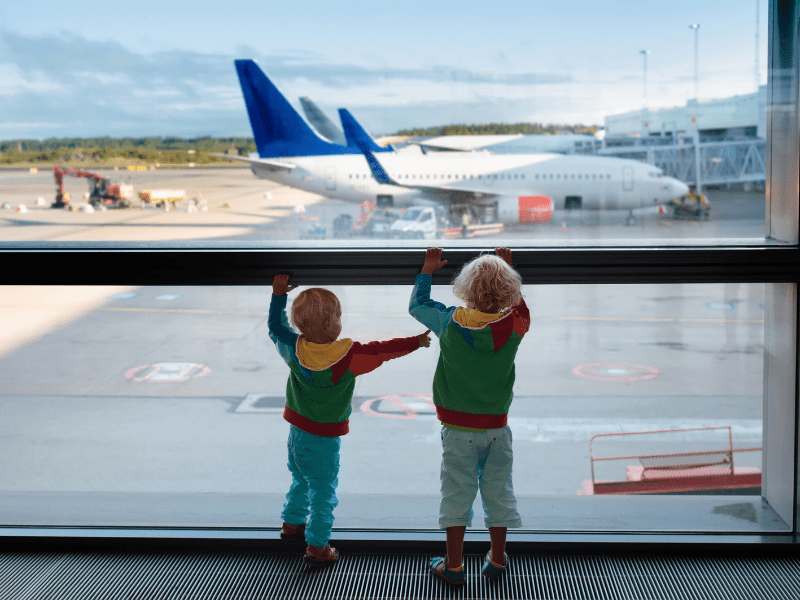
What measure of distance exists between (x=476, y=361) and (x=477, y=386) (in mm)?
82

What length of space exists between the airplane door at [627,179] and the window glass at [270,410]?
45 centimetres

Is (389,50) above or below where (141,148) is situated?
above

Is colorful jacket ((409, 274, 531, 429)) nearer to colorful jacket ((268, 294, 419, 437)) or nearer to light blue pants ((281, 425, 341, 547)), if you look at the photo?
colorful jacket ((268, 294, 419, 437))

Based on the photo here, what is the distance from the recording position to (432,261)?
2.22 meters

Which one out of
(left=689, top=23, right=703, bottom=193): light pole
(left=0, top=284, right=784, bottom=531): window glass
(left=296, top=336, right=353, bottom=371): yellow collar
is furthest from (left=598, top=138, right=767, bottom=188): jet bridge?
(left=296, top=336, right=353, bottom=371): yellow collar

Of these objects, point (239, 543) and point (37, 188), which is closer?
point (239, 543)

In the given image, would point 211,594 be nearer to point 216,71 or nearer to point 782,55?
point 216,71

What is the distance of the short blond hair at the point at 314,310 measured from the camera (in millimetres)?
2021

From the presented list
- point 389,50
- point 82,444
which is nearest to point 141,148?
point 389,50

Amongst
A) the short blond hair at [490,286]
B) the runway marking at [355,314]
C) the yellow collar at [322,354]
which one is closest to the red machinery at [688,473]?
the runway marking at [355,314]

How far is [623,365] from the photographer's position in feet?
13.2

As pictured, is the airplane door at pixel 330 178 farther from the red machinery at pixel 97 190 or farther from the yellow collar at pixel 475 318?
the yellow collar at pixel 475 318

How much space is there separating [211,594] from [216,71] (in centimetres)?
201

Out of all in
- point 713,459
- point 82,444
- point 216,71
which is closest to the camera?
point 216,71
